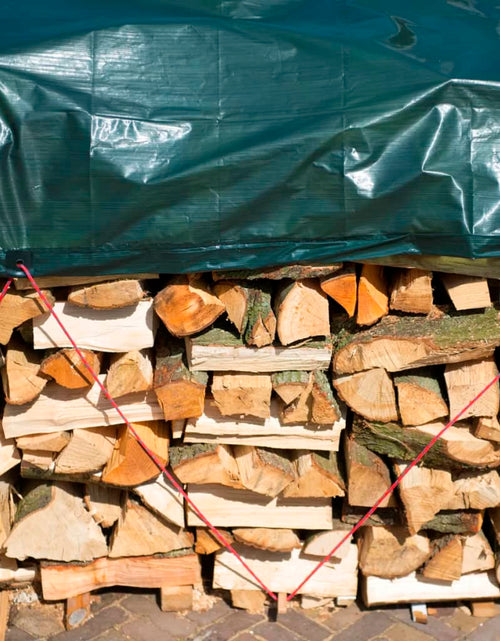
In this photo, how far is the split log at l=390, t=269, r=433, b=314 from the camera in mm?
3516

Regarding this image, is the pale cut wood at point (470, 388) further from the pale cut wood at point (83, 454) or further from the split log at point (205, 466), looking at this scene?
the pale cut wood at point (83, 454)

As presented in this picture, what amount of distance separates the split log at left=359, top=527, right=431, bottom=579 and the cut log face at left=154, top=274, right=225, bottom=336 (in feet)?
4.38

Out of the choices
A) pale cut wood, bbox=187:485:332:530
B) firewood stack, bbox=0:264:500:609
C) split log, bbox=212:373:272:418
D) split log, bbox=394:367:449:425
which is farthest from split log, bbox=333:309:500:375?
pale cut wood, bbox=187:485:332:530

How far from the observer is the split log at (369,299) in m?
3.54

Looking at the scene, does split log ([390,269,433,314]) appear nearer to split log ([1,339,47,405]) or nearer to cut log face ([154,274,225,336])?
cut log face ([154,274,225,336])

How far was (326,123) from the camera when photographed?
3314mm

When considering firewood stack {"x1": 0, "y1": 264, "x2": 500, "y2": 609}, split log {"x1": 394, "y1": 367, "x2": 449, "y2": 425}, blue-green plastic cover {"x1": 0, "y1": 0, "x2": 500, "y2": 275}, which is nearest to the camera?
blue-green plastic cover {"x1": 0, "y1": 0, "x2": 500, "y2": 275}

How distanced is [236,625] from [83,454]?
3.56 feet

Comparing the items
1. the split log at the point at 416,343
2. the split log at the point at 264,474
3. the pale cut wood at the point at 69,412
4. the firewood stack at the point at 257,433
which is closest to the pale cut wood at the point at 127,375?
the firewood stack at the point at 257,433

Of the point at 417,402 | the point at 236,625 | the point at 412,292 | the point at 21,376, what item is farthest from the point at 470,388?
the point at 21,376

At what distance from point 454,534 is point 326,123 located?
196 centimetres

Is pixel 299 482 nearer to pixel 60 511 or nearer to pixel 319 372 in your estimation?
pixel 319 372

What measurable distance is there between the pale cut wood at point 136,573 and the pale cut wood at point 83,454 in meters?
0.55

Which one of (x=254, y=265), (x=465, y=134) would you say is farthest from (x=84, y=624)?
(x=465, y=134)
